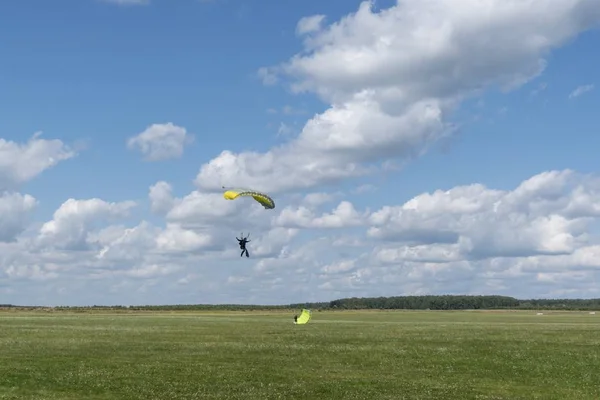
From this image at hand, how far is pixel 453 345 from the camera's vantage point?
54.9 metres

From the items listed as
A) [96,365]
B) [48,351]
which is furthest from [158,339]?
[96,365]

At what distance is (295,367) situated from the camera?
138 feet

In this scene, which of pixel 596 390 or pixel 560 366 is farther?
pixel 560 366

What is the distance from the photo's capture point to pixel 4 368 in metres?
38.9

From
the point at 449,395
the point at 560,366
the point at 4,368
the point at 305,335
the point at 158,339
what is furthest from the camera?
the point at 305,335

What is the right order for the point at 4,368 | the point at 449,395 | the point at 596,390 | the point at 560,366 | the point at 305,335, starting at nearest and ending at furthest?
the point at 449,395, the point at 596,390, the point at 4,368, the point at 560,366, the point at 305,335

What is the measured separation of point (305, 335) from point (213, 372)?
2647cm

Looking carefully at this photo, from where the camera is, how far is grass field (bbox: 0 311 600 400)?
34.1m

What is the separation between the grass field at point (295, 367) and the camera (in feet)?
112

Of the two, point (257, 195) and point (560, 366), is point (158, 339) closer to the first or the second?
point (257, 195)

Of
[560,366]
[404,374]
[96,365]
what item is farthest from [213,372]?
[560,366]

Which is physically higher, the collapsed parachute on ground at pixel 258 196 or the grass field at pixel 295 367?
the collapsed parachute on ground at pixel 258 196

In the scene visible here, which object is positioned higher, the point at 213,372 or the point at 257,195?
the point at 257,195

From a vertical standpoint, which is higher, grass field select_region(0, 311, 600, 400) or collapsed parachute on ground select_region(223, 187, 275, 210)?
collapsed parachute on ground select_region(223, 187, 275, 210)
